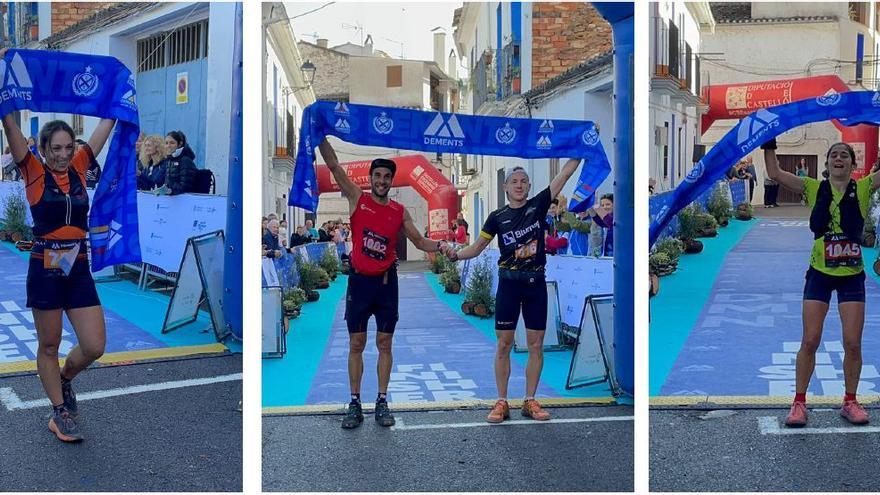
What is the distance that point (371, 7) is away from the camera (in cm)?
452

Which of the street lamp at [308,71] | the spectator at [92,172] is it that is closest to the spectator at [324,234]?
the street lamp at [308,71]

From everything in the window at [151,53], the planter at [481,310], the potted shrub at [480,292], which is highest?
the window at [151,53]

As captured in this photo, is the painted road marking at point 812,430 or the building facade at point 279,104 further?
the building facade at point 279,104

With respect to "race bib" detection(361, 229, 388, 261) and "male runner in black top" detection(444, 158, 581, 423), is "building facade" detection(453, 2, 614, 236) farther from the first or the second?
"race bib" detection(361, 229, 388, 261)

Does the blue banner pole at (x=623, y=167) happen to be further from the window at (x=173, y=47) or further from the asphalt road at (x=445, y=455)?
the window at (x=173, y=47)

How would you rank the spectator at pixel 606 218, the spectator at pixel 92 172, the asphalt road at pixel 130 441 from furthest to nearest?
the spectator at pixel 606 218
the spectator at pixel 92 172
the asphalt road at pixel 130 441

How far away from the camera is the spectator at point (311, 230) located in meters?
4.60

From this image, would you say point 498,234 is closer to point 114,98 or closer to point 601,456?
point 601,456

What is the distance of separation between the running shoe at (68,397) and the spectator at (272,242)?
3.47 feet

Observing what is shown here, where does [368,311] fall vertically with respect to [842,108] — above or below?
below

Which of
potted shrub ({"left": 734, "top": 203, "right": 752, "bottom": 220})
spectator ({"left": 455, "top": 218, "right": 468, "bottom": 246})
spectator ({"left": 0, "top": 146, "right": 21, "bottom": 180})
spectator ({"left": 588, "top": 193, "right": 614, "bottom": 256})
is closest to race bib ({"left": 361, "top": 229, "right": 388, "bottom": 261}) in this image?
spectator ({"left": 455, "top": 218, "right": 468, "bottom": 246})

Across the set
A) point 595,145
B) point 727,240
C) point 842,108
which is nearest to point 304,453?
point 595,145

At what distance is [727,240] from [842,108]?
89 centimetres

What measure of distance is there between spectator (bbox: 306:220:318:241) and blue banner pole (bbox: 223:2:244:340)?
23.2 inches
